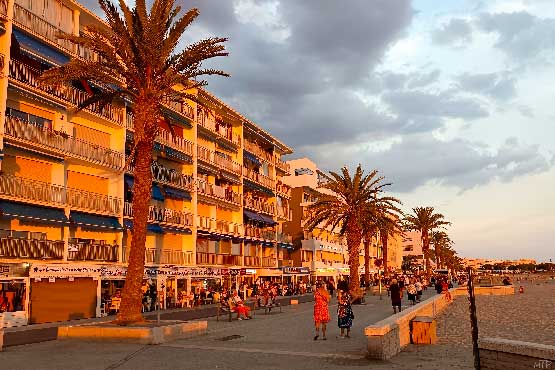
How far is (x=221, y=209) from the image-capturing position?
5088 cm

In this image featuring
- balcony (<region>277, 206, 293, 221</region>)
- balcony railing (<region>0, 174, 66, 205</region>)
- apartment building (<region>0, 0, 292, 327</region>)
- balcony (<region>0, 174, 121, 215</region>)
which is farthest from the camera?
balcony (<region>277, 206, 293, 221</region>)

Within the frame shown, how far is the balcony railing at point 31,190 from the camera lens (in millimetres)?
27031

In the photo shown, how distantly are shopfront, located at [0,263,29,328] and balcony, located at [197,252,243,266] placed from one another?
1807cm

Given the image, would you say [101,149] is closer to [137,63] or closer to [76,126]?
[76,126]

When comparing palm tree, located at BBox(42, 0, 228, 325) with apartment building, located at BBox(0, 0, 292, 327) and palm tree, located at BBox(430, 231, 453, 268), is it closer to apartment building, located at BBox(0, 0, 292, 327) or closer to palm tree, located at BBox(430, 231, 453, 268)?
Answer: apartment building, located at BBox(0, 0, 292, 327)

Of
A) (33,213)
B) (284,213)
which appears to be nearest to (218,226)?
(284,213)

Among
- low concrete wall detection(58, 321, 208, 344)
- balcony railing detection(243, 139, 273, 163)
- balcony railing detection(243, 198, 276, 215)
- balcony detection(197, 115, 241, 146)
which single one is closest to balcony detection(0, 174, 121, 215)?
low concrete wall detection(58, 321, 208, 344)

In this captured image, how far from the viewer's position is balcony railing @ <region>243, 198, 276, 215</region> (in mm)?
54919

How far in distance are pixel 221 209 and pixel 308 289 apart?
733 inches

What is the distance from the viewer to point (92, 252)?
32.5 m

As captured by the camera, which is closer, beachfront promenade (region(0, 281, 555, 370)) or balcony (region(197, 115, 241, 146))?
beachfront promenade (region(0, 281, 555, 370))

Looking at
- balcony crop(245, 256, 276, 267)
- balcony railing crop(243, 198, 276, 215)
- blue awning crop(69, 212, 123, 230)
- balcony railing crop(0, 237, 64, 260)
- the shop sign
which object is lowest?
the shop sign

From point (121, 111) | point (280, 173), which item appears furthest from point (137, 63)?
point (280, 173)

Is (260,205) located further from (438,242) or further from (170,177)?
(438,242)
